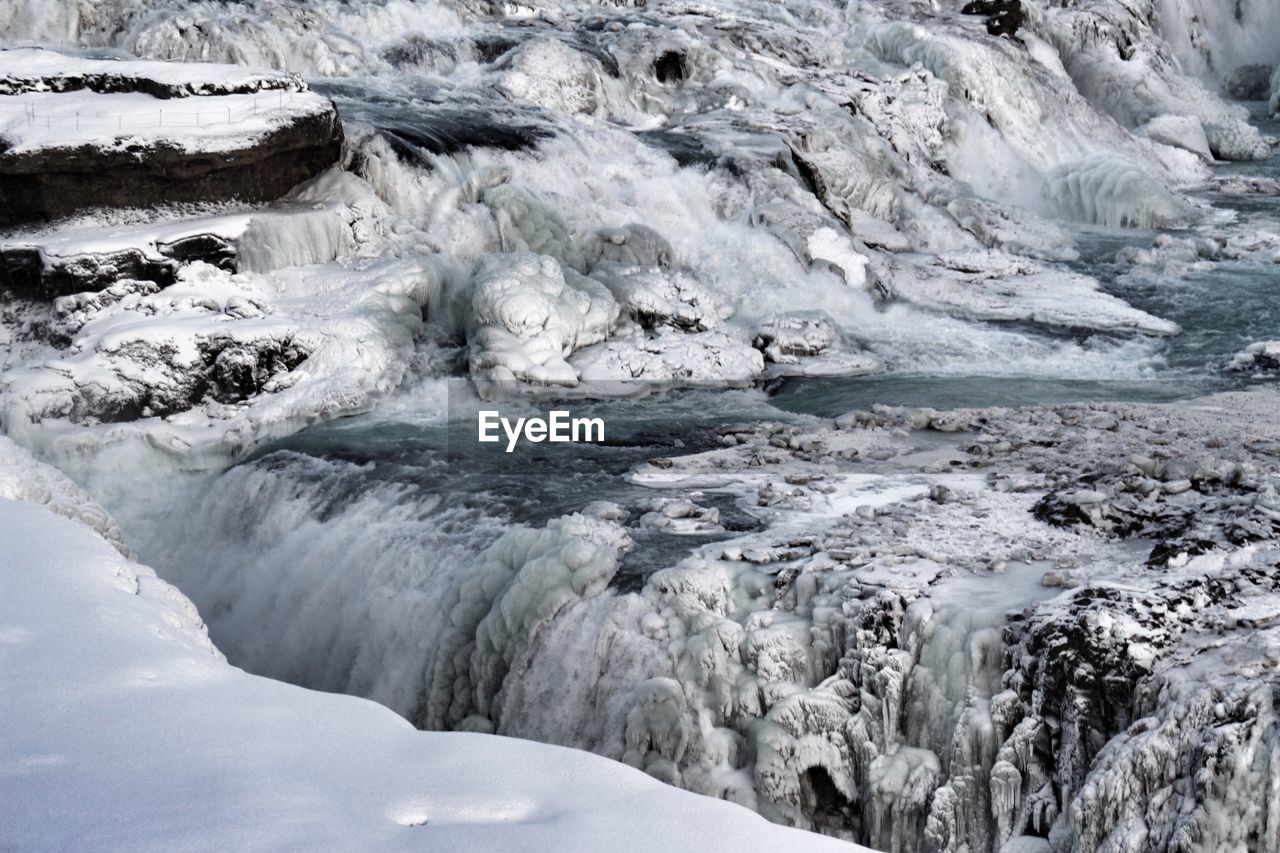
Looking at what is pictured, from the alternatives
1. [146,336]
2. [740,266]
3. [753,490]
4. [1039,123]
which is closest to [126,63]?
[146,336]

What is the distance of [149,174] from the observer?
971 cm

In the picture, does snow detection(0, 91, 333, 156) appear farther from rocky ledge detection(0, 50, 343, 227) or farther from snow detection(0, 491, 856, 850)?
snow detection(0, 491, 856, 850)

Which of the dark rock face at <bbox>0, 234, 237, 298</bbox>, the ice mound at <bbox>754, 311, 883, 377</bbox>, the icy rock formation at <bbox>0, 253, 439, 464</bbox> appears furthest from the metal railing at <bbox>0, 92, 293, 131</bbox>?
the ice mound at <bbox>754, 311, 883, 377</bbox>

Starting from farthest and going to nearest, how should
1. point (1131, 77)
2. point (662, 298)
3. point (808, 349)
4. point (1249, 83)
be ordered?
point (1249, 83), point (1131, 77), point (662, 298), point (808, 349)

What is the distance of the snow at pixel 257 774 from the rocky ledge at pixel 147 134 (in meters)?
6.80

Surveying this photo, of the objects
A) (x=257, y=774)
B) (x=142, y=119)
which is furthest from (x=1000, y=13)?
(x=257, y=774)

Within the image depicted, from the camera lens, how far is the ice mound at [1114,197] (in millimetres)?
14914

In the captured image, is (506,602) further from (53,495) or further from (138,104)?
(138,104)

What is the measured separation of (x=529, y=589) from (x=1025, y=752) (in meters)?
2.34

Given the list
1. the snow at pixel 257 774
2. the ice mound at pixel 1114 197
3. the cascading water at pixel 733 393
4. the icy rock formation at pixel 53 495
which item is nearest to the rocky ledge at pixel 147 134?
the cascading water at pixel 733 393

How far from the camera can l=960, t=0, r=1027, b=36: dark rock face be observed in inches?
767

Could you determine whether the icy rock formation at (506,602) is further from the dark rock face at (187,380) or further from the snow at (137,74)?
the snow at (137,74)

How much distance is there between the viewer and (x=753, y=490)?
7.09m

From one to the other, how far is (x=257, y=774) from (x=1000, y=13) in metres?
19.3
